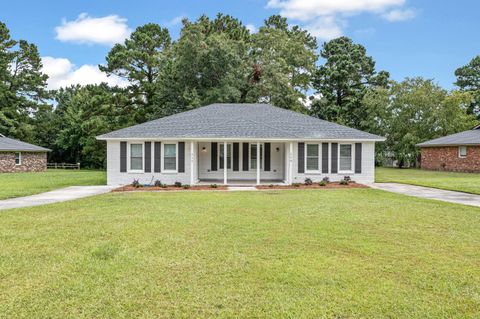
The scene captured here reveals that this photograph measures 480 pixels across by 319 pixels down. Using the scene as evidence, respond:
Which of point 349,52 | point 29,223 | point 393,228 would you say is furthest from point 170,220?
point 349,52

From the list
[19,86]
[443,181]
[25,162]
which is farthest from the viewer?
[19,86]

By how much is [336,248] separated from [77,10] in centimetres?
2481

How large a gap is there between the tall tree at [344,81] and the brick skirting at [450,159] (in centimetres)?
784

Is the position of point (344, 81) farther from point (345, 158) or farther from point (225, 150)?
point (225, 150)

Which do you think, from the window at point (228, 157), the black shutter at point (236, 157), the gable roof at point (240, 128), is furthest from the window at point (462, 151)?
the window at point (228, 157)

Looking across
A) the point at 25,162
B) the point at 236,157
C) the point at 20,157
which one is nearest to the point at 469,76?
the point at 236,157

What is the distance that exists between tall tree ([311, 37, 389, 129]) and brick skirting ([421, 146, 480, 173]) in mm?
7842

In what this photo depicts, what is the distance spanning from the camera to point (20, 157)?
101ft

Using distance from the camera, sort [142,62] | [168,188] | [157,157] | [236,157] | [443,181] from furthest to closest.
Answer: [142,62], [236,157], [443,181], [157,157], [168,188]

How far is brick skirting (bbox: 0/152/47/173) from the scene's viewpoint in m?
29.7

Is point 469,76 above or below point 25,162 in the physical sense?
above

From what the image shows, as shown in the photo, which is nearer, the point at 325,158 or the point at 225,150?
the point at 225,150

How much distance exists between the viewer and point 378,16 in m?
22.2

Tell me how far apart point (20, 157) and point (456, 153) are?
36.5 m
